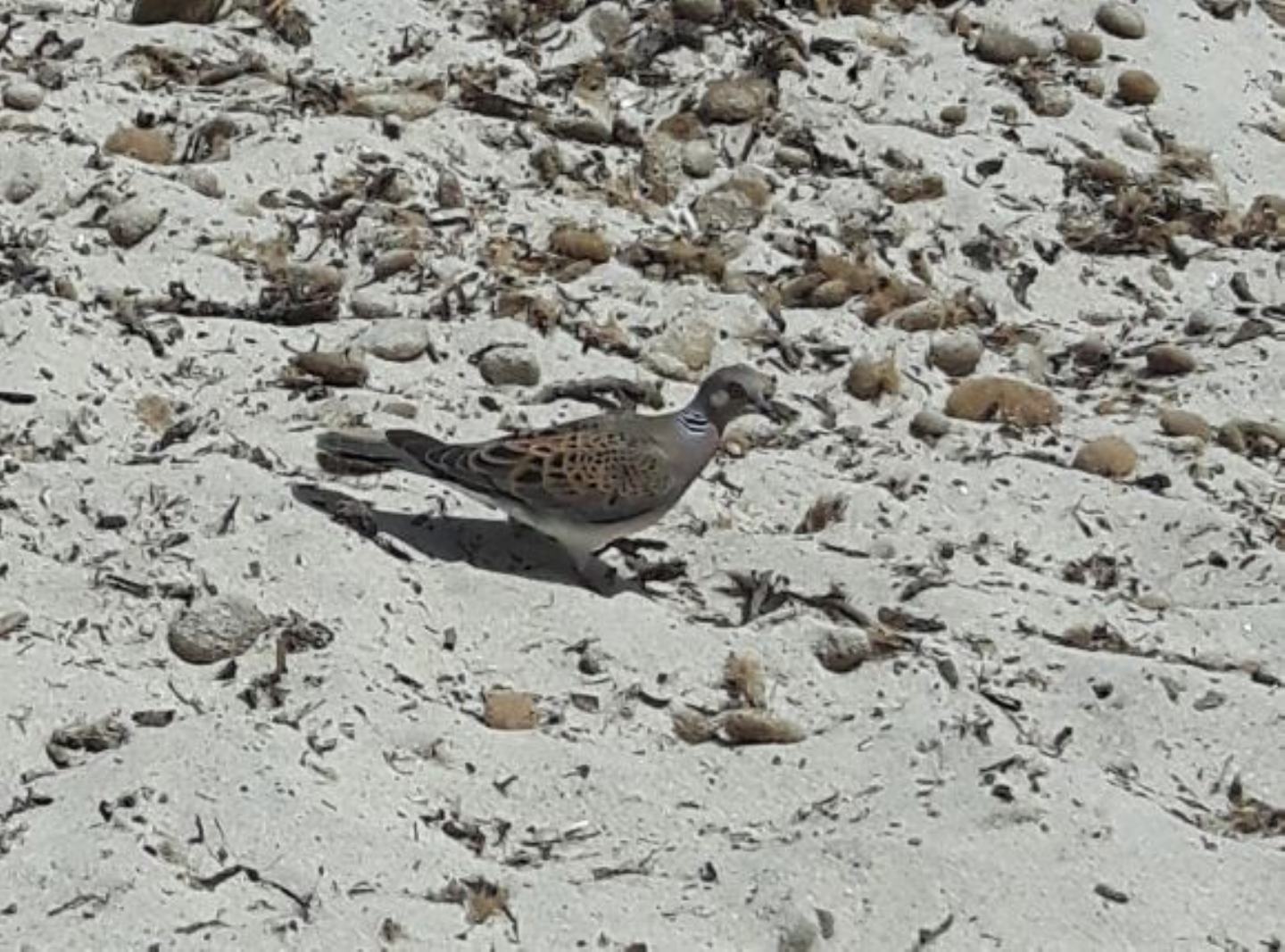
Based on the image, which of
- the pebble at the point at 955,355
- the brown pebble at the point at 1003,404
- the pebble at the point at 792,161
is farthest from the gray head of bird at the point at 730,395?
the pebble at the point at 792,161

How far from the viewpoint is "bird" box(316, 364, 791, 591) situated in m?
6.15

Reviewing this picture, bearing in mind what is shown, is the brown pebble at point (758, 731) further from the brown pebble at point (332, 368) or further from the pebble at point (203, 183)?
the pebble at point (203, 183)

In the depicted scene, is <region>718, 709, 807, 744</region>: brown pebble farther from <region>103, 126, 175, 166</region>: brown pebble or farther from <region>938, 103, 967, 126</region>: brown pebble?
<region>938, 103, 967, 126</region>: brown pebble

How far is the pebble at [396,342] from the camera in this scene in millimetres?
6812

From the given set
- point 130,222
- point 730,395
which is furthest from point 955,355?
point 130,222

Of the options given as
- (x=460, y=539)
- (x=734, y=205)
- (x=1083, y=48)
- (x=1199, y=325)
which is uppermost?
(x=1083, y=48)

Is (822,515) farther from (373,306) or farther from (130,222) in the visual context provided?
(130,222)

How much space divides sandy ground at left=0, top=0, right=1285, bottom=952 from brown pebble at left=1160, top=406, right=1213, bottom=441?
39mm

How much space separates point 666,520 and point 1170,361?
155 centimetres

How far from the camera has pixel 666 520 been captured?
655 centimetres

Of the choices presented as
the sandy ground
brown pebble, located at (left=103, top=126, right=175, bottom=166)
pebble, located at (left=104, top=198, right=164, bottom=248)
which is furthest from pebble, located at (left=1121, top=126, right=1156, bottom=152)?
pebble, located at (left=104, top=198, right=164, bottom=248)

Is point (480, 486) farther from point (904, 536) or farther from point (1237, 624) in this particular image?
point (1237, 624)

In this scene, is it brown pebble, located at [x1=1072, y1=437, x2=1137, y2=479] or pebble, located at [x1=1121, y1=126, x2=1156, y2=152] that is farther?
pebble, located at [x1=1121, y1=126, x2=1156, y2=152]

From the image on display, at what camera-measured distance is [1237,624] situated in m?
6.02
